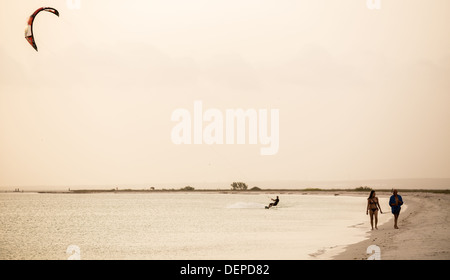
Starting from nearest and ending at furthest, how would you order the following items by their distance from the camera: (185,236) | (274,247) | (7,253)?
(274,247)
(7,253)
(185,236)

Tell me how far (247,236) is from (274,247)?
7668 millimetres

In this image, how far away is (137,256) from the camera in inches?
1001
